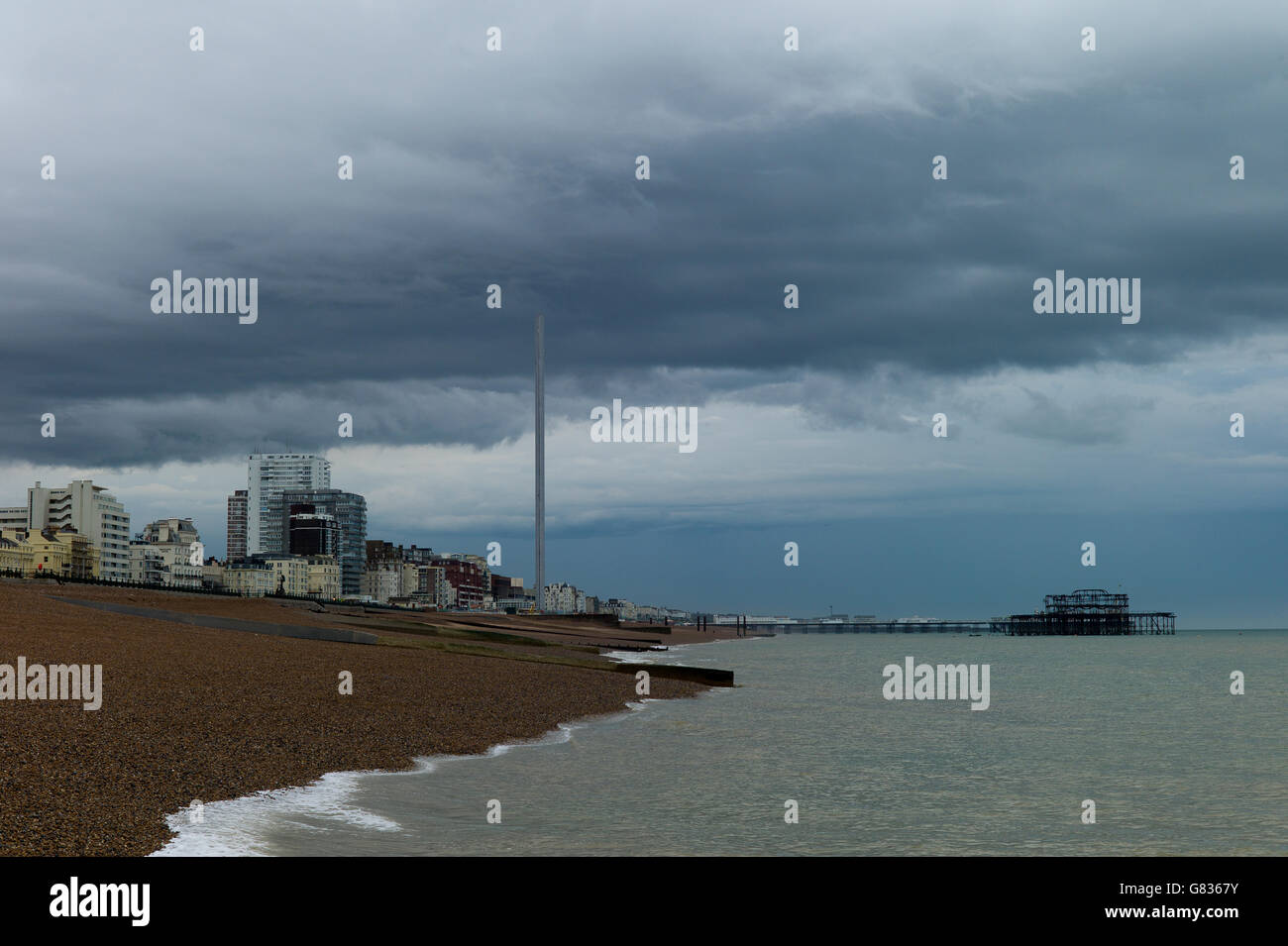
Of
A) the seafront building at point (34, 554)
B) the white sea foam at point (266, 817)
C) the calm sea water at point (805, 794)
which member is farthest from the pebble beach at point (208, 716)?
the seafront building at point (34, 554)

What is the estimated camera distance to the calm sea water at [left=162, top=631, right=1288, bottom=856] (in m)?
16.0

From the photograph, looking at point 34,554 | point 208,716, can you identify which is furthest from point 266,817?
point 34,554

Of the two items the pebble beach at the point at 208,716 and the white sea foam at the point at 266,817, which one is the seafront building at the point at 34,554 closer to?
the pebble beach at the point at 208,716

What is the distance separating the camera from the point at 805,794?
21375 millimetres

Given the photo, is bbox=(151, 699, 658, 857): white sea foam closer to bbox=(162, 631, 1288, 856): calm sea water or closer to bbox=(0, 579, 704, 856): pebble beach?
bbox=(162, 631, 1288, 856): calm sea water

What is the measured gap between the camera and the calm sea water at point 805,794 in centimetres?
1605

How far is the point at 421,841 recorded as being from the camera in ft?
50.2

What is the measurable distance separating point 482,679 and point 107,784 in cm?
2392

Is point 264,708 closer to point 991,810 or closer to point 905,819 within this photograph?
point 905,819

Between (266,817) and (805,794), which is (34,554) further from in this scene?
(266,817)

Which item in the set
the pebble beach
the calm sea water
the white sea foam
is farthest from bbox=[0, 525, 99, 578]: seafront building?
the white sea foam

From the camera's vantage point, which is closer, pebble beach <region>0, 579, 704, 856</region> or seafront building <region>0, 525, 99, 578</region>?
pebble beach <region>0, 579, 704, 856</region>
